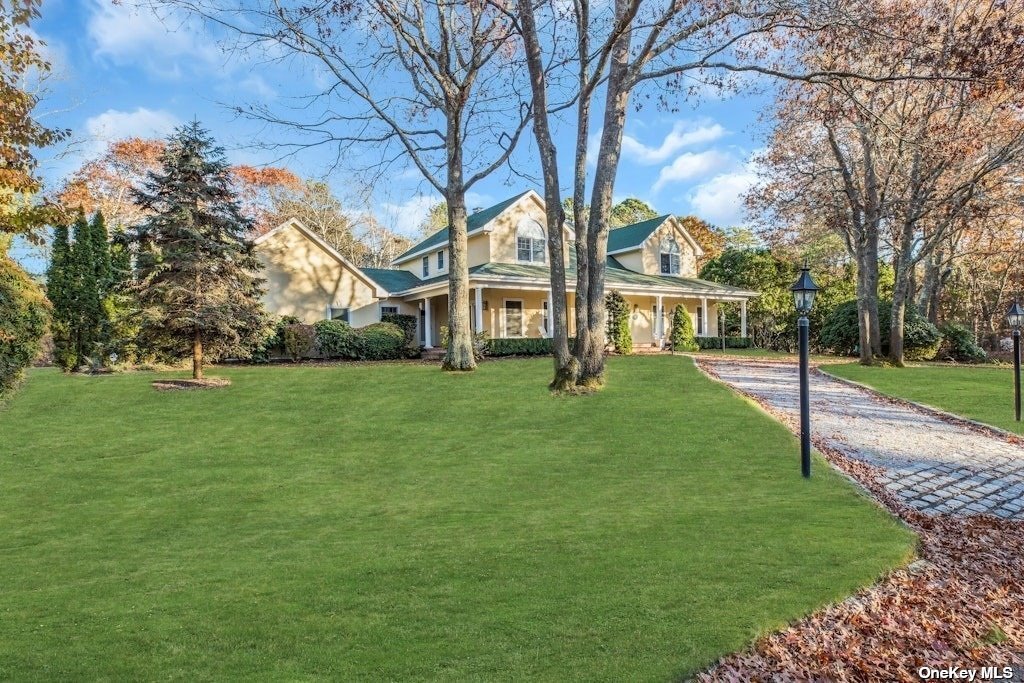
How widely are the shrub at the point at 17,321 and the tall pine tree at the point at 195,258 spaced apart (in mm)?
3667

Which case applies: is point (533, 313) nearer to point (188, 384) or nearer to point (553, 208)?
point (553, 208)

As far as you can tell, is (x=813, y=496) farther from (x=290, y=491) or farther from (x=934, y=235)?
(x=934, y=235)

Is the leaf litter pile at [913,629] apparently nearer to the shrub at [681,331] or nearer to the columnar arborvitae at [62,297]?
the columnar arborvitae at [62,297]

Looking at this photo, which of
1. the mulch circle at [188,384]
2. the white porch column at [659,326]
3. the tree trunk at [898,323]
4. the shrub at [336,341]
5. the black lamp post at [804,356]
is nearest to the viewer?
the black lamp post at [804,356]

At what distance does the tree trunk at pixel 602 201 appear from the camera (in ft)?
41.8

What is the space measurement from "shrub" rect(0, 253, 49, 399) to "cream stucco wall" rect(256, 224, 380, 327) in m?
12.9

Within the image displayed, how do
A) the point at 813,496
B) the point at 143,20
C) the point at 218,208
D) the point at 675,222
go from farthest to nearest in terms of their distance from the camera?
the point at 675,222 → the point at 218,208 → the point at 143,20 → the point at 813,496

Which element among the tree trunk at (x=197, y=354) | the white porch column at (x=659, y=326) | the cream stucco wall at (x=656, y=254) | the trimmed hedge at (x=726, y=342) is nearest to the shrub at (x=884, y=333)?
the trimmed hedge at (x=726, y=342)

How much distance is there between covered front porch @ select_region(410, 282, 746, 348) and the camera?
2533 centimetres

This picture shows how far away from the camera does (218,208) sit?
1481cm

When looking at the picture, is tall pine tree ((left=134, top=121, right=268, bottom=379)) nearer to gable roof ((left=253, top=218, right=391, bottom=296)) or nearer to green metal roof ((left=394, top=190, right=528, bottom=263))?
gable roof ((left=253, top=218, right=391, bottom=296))

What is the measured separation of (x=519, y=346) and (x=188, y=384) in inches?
459

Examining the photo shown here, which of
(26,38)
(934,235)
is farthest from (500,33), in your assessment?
(934,235)

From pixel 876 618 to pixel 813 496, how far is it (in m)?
2.73
